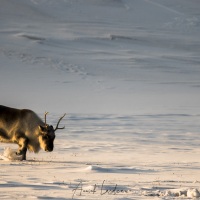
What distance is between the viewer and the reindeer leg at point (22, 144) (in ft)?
47.3

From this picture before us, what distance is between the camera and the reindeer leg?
14.4 m

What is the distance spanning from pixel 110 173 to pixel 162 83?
33973mm

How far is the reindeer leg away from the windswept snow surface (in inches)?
8.1

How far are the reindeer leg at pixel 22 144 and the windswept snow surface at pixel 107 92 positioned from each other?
206 mm

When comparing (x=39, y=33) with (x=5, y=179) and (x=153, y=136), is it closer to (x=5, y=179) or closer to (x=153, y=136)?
(x=153, y=136)

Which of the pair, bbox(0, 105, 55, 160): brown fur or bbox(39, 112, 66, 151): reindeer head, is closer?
bbox(39, 112, 66, 151): reindeer head

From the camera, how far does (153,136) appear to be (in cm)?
2081

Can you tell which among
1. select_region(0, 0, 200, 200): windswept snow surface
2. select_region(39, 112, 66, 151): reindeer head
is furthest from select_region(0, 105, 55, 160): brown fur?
select_region(0, 0, 200, 200): windswept snow surface

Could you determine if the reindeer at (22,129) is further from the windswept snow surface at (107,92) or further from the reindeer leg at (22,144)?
the windswept snow surface at (107,92)

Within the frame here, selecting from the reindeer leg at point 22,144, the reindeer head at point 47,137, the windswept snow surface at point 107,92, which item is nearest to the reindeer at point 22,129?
the reindeer leg at point 22,144

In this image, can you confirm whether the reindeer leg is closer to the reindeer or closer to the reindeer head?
the reindeer

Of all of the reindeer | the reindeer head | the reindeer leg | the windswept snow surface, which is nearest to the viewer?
the windswept snow surface

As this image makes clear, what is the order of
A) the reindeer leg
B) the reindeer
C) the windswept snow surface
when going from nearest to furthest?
the windswept snow surface < the reindeer leg < the reindeer

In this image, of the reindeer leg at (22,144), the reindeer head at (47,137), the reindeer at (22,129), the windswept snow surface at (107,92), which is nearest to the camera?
the windswept snow surface at (107,92)
